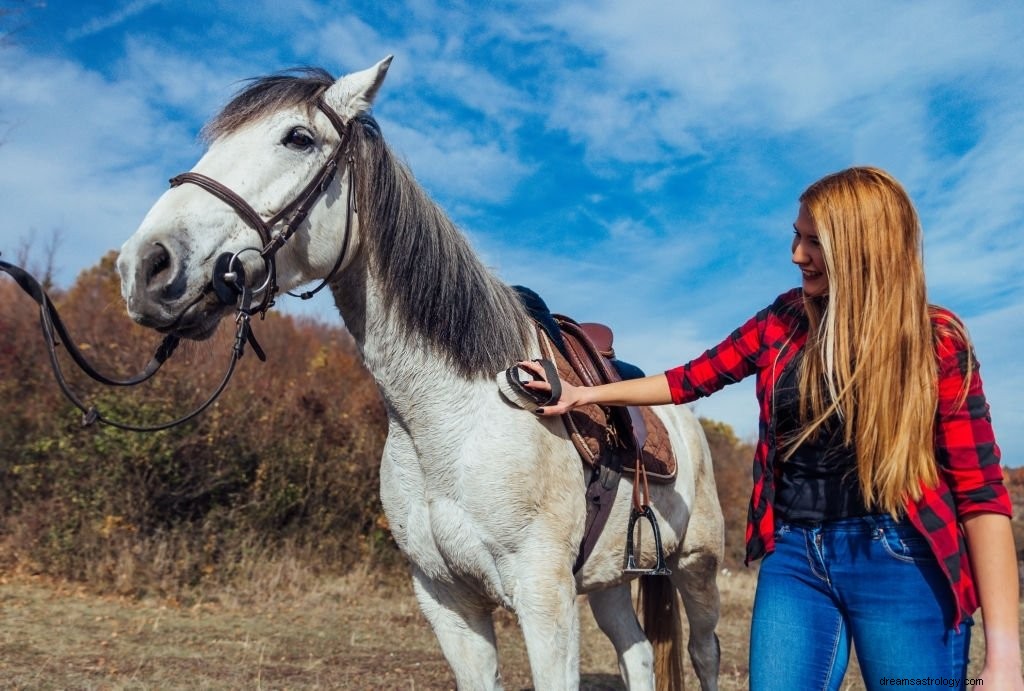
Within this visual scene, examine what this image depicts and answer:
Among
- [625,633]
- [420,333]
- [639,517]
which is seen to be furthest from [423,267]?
[625,633]

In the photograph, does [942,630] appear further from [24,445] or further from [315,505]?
[24,445]

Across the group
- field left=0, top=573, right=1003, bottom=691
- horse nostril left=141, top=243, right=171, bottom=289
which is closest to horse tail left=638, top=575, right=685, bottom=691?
field left=0, top=573, right=1003, bottom=691

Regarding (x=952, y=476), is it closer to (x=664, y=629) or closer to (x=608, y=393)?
(x=608, y=393)

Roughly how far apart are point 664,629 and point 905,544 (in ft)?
8.70

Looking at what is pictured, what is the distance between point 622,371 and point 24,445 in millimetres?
8157

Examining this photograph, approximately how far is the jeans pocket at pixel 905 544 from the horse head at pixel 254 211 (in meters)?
1.75

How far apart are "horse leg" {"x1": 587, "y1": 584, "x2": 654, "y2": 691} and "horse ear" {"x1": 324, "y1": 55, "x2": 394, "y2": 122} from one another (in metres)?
2.58

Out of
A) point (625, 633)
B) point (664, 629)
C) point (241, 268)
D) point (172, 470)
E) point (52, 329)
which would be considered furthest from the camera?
point (172, 470)

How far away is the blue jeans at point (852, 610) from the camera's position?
5.88 feet

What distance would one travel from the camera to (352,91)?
2.60m

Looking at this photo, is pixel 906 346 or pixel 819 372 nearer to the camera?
pixel 906 346

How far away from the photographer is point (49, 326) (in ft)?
7.80

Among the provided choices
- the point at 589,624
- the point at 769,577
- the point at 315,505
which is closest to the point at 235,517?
the point at 315,505

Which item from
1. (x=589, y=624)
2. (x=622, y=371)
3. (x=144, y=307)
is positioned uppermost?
(x=622, y=371)
